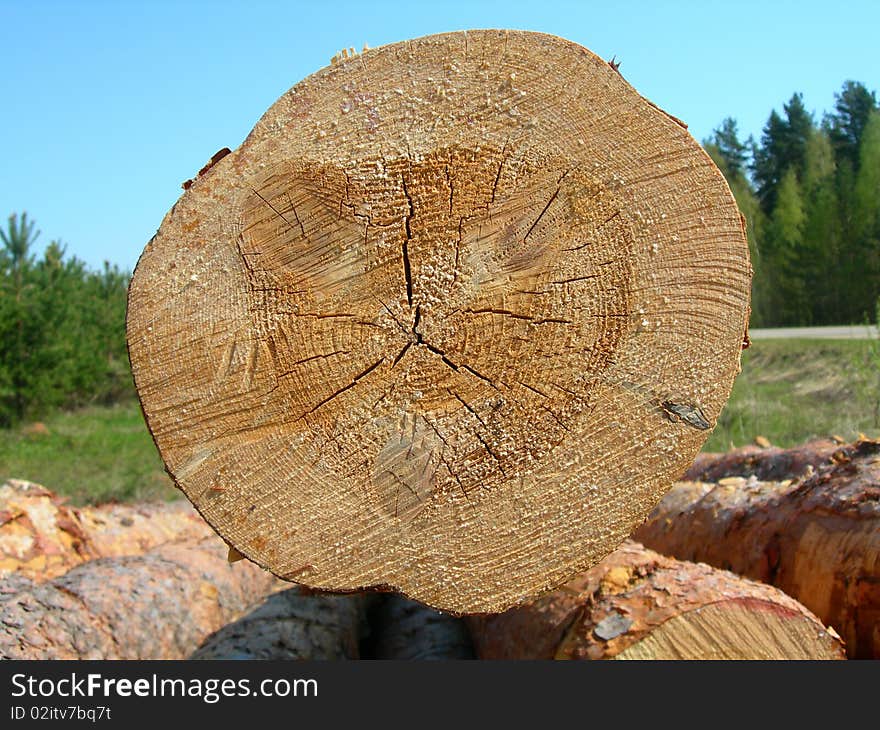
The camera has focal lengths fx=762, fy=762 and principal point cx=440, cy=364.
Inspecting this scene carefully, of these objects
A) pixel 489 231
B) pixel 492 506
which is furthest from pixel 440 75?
pixel 492 506

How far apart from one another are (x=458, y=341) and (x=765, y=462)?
270 cm

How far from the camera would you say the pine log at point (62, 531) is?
3340mm

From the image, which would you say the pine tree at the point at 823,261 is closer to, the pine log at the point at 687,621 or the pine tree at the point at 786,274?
the pine tree at the point at 786,274

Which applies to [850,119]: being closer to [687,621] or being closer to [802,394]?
[802,394]

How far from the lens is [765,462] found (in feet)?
12.3

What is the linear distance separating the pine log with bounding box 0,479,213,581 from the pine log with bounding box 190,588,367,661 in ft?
2.62

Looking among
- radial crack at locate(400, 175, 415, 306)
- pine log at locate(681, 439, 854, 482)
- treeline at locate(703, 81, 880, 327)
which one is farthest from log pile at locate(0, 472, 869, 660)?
treeline at locate(703, 81, 880, 327)

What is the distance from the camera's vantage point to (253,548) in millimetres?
1618

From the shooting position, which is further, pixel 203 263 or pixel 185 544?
pixel 185 544

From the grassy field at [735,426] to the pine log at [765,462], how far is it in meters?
2.55

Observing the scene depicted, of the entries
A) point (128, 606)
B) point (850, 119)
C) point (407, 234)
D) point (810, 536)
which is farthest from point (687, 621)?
point (850, 119)

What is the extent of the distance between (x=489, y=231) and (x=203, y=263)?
62 centimetres

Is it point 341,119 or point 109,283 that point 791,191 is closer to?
point 109,283

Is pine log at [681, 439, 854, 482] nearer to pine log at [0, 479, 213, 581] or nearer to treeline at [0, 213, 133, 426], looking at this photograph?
pine log at [0, 479, 213, 581]
